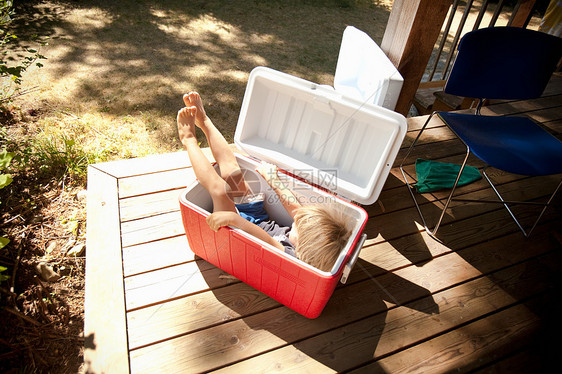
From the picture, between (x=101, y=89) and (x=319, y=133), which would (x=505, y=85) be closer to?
(x=319, y=133)

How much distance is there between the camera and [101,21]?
135 inches

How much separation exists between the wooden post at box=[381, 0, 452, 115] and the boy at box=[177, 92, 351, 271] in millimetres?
879

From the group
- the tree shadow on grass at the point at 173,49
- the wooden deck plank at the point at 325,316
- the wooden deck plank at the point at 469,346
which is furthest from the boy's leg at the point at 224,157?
the tree shadow on grass at the point at 173,49

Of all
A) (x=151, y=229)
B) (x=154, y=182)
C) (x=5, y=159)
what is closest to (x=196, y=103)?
(x=154, y=182)

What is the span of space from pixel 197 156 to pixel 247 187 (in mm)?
288

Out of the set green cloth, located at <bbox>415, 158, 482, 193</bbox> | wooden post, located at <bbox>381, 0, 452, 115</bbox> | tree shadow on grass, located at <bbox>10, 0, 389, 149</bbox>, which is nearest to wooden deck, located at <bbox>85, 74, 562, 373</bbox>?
green cloth, located at <bbox>415, 158, 482, 193</bbox>

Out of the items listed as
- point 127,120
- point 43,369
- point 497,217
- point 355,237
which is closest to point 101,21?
point 127,120

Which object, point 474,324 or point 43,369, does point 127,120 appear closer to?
point 43,369

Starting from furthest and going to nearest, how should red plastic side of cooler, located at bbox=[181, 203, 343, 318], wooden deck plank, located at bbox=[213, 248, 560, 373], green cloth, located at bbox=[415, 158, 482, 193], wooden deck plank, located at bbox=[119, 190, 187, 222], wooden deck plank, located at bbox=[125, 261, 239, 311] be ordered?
1. green cloth, located at bbox=[415, 158, 482, 193]
2. wooden deck plank, located at bbox=[119, 190, 187, 222]
3. wooden deck plank, located at bbox=[125, 261, 239, 311]
4. wooden deck plank, located at bbox=[213, 248, 560, 373]
5. red plastic side of cooler, located at bbox=[181, 203, 343, 318]

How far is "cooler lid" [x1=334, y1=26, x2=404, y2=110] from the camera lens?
1.37 metres

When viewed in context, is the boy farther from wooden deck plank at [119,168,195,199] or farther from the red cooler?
wooden deck plank at [119,168,195,199]

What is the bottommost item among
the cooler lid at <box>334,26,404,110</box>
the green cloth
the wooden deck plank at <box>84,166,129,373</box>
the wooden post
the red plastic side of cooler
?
the wooden deck plank at <box>84,166,129,373</box>

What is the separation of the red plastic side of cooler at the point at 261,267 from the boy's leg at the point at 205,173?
0.15 metres

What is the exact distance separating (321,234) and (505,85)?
1.38 metres
